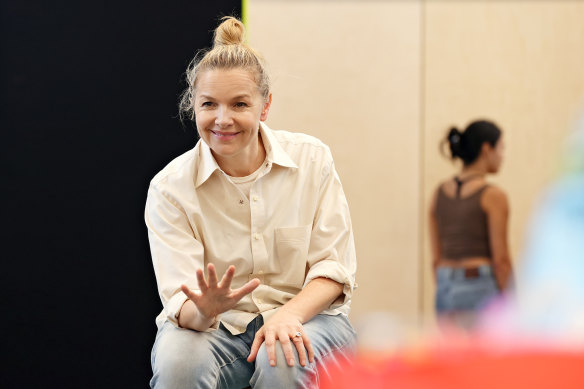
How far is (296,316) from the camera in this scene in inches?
59.9

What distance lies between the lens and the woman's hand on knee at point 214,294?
138 cm

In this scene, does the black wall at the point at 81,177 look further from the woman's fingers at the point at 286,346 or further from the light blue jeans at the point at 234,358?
the woman's fingers at the point at 286,346

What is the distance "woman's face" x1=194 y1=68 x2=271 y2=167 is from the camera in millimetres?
1611

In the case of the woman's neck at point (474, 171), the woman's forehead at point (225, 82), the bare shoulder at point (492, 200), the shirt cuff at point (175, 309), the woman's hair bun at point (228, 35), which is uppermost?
the woman's hair bun at point (228, 35)

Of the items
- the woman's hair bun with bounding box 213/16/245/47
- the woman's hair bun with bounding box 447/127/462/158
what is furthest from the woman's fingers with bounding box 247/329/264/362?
the woman's hair bun with bounding box 447/127/462/158

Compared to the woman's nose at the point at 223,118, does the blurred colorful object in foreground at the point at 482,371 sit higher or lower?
lower

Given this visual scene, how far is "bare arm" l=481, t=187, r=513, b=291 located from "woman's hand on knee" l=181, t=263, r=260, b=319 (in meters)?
1.51

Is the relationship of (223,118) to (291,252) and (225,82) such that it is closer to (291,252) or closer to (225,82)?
(225,82)

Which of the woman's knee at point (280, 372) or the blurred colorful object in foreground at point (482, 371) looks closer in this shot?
the blurred colorful object in foreground at point (482, 371)

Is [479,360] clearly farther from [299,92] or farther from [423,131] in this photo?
[423,131]

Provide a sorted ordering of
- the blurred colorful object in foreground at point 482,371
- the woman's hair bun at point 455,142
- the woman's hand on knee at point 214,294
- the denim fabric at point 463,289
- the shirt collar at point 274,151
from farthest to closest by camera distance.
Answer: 1. the woman's hair bun at point 455,142
2. the denim fabric at point 463,289
3. the shirt collar at point 274,151
4. the woman's hand on knee at point 214,294
5. the blurred colorful object in foreground at point 482,371

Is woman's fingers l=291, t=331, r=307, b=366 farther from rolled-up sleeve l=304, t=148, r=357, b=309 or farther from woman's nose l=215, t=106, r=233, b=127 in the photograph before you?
woman's nose l=215, t=106, r=233, b=127

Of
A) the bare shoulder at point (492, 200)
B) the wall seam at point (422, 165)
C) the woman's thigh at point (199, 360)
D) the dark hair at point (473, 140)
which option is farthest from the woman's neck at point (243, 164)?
the wall seam at point (422, 165)

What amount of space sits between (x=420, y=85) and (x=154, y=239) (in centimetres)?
196
